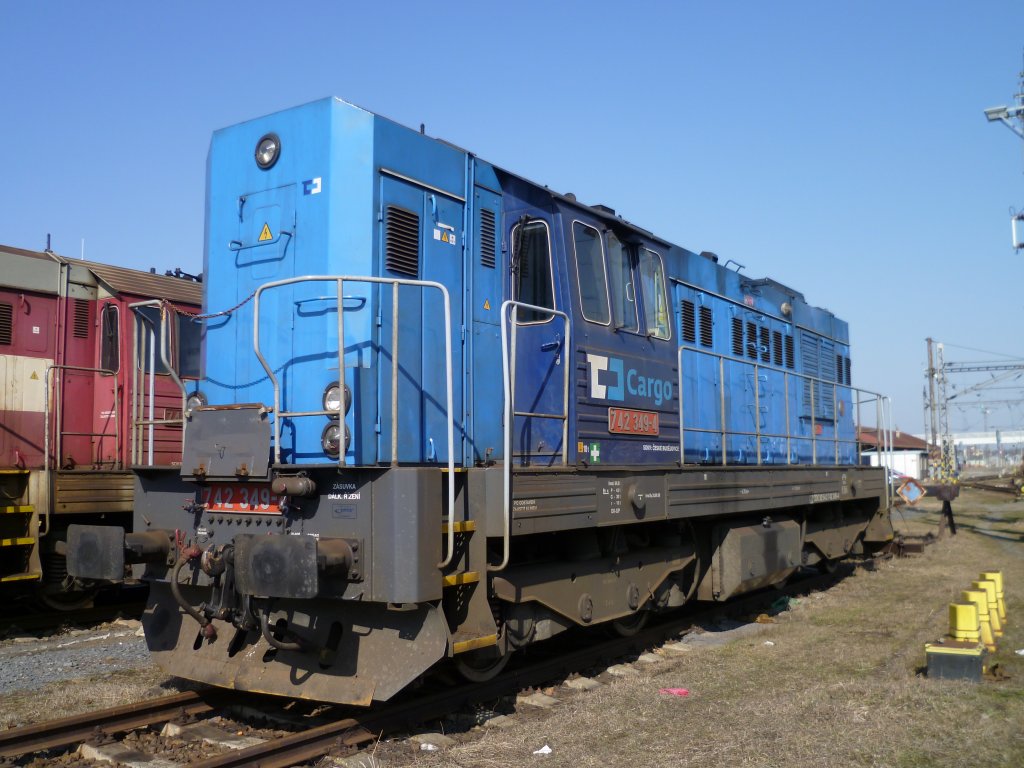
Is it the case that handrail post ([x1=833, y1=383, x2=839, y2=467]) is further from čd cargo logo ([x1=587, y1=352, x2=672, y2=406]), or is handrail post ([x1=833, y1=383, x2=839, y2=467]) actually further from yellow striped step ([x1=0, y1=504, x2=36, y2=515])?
yellow striped step ([x1=0, y1=504, x2=36, y2=515])

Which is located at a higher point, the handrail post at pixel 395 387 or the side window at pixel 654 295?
the side window at pixel 654 295

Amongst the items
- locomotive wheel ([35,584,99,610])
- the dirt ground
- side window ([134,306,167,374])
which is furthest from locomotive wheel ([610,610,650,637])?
locomotive wheel ([35,584,99,610])

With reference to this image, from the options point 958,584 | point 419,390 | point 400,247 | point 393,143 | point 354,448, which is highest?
point 393,143

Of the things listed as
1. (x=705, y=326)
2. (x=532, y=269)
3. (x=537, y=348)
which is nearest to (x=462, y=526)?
(x=537, y=348)

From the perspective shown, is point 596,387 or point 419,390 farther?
point 596,387

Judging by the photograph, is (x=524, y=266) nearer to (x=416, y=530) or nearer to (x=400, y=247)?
(x=400, y=247)

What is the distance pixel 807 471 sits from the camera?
965cm

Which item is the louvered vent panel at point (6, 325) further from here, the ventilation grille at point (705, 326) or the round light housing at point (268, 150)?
the ventilation grille at point (705, 326)

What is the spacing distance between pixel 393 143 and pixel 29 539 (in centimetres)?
576

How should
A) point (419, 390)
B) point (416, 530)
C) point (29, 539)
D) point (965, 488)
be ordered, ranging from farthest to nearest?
point (965, 488), point (29, 539), point (419, 390), point (416, 530)

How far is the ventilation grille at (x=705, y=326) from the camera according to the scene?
9242 mm

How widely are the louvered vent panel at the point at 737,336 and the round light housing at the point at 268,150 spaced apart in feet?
19.8

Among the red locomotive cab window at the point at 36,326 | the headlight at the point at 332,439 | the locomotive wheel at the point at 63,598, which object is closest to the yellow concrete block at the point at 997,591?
the headlight at the point at 332,439

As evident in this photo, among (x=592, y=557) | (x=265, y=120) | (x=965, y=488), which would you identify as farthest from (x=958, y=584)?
(x=965, y=488)
